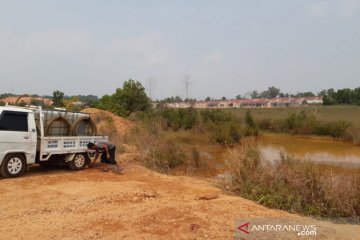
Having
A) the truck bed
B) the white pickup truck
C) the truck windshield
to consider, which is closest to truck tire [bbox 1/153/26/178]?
the white pickup truck

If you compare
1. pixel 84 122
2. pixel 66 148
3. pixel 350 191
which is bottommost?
pixel 350 191

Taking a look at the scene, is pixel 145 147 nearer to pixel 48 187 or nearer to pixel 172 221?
pixel 48 187

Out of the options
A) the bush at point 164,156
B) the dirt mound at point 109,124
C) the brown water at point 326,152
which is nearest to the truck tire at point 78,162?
the bush at point 164,156

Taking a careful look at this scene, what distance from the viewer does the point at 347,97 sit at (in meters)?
86.9

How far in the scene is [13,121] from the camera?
10.0 meters

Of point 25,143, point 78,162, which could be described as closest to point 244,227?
point 25,143

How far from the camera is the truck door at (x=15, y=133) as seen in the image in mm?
9703

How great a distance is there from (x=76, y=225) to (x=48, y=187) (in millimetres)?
3210

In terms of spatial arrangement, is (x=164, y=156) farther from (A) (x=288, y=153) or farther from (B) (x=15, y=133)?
(B) (x=15, y=133)

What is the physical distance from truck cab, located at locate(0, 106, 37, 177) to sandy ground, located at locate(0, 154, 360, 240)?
1.34 feet

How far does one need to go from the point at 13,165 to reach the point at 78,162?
89.1 inches

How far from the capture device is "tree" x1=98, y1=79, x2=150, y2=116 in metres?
39.2

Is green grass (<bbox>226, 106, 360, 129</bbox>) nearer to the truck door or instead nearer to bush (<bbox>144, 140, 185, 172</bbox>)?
bush (<bbox>144, 140, 185, 172</bbox>)

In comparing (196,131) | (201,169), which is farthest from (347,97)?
(201,169)
